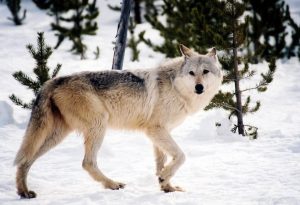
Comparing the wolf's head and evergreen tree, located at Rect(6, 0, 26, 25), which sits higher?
the wolf's head

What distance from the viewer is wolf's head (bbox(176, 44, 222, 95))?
5.25 m

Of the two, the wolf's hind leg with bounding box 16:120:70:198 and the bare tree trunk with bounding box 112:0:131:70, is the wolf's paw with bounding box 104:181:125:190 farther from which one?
the bare tree trunk with bounding box 112:0:131:70

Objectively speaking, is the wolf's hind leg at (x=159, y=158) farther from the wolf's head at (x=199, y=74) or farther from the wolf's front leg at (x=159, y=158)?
the wolf's head at (x=199, y=74)

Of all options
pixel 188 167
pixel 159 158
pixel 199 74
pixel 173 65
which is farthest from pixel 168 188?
pixel 173 65

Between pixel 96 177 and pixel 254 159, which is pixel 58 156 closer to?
pixel 96 177

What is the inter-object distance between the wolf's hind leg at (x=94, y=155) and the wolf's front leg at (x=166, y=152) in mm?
591

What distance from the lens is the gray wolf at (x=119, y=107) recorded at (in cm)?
493

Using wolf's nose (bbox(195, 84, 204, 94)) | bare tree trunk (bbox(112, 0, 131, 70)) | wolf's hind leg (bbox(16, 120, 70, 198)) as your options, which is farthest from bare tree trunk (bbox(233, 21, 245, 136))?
wolf's hind leg (bbox(16, 120, 70, 198))

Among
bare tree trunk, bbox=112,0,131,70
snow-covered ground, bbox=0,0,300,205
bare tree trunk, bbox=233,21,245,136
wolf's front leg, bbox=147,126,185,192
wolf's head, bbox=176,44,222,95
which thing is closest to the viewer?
snow-covered ground, bbox=0,0,300,205

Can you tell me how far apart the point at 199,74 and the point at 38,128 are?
236 cm

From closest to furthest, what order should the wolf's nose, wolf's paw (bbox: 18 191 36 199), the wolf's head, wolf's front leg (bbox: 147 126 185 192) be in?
wolf's paw (bbox: 18 191 36 199)
wolf's front leg (bbox: 147 126 185 192)
the wolf's nose
the wolf's head

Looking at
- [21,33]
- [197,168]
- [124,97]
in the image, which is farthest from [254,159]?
[21,33]

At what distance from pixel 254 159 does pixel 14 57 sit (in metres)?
12.6

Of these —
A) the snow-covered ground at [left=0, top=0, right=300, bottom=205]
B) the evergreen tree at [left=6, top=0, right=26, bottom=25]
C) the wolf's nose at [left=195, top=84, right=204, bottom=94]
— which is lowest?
the evergreen tree at [left=6, top=0, right=26, bottom=25]
